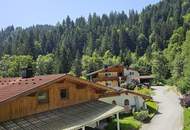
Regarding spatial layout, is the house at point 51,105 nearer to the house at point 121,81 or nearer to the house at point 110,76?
the house at point 121,81

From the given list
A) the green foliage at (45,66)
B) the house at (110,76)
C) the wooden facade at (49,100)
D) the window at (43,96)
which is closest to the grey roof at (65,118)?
the wooden facade at (49,100)

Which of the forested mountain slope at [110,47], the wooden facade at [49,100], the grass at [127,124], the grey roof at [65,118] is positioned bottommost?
the grass at [127,124]

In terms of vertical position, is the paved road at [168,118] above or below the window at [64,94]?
below

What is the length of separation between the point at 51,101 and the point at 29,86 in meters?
2.92

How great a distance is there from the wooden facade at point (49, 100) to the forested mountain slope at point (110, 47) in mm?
51588

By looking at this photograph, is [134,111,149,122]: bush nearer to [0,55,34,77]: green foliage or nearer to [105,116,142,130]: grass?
[105,116,142,130]: grass

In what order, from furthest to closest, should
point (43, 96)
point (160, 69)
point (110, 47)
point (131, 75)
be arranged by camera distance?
point (110, 47), point (160, 69), point (131, 75), point (43, 96)

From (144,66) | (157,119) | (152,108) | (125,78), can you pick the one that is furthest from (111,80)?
(144,66)

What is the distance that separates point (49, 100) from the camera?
990 inches

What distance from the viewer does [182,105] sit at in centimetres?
4956

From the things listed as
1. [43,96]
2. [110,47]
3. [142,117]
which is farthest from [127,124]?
[110,47]

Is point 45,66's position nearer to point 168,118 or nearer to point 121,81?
point 121,81

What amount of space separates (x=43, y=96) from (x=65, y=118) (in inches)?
92.0

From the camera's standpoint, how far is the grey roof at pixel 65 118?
2108 centimetres
